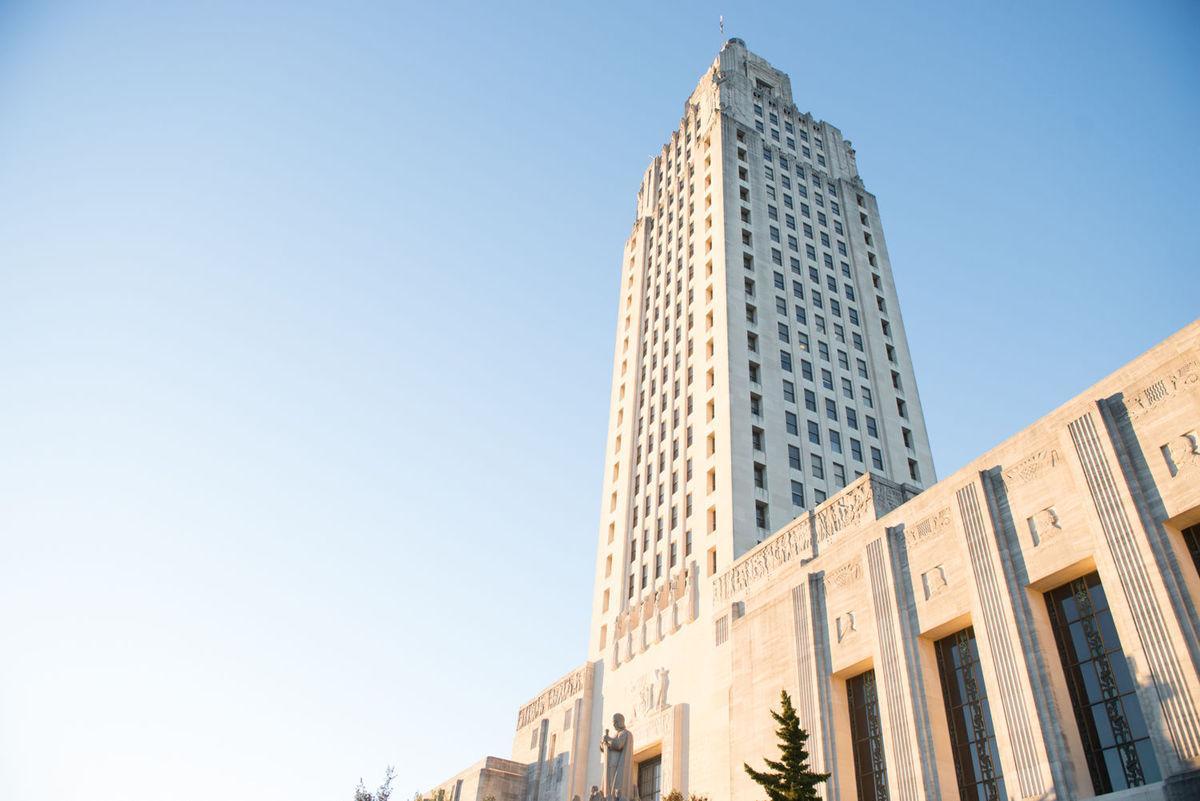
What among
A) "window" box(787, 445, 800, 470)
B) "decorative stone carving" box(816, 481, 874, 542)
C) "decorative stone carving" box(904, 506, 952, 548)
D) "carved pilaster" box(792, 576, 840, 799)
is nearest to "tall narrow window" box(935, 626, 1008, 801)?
"decorative stone carving" box(904, 506, 952, 548)

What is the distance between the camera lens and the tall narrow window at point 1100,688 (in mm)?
21656

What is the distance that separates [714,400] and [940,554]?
893 inches

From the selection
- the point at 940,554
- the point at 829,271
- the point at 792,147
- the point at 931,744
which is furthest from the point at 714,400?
the point at 792,147

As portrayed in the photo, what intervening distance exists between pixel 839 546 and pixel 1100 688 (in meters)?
10.7

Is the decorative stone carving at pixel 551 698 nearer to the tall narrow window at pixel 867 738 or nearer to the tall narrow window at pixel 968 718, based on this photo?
the tall narrow window at pixel 867 738

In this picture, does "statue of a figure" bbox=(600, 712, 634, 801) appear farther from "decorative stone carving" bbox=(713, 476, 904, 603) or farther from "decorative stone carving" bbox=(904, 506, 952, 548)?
"decorative stone carving" bbox=(904, 506, 952, 548)

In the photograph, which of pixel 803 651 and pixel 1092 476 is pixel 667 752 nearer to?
pixel 803 651

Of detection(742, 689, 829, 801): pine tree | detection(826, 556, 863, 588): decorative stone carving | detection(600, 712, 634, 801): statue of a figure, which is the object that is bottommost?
detection(742, 689, 829, 801): pine tree

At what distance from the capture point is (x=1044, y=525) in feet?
82.1

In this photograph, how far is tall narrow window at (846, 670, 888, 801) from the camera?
92.3 ft

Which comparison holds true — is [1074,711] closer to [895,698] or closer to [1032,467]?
[895,698]

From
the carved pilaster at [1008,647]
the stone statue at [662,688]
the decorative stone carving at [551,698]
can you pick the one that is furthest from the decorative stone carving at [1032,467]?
the decorative stone carving at [551,698]

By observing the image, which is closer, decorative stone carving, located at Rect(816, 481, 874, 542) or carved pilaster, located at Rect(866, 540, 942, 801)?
carved pilaster, located at Rect(866, 540, 942, 801)

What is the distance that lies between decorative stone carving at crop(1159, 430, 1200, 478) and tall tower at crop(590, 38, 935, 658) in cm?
2163
